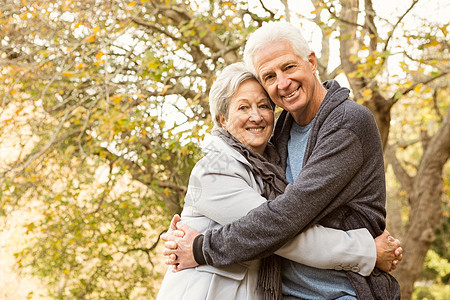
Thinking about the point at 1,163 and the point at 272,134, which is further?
the point at 1,163

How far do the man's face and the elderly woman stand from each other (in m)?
0.09

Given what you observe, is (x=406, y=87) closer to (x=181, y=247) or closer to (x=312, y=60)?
(x=312, y=60)

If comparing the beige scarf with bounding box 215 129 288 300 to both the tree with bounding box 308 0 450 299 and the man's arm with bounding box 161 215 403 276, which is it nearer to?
the man's arm with bounding box 161 215 403 276

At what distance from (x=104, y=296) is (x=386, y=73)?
3988 mm

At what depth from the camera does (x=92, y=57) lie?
16.6 feet

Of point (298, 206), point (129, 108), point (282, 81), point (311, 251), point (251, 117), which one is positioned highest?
point (129, 108)

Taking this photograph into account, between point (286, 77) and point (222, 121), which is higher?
point (286, 77)

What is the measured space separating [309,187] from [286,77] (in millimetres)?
513

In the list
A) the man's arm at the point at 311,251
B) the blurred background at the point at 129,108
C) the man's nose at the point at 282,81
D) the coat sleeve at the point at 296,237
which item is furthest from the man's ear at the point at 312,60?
the blurred background at the point at 129,108

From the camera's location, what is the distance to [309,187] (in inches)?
70.2

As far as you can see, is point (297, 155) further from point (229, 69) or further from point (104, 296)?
point (104, 296)

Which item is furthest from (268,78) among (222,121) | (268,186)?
(268,186)

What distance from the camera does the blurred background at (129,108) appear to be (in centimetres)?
444

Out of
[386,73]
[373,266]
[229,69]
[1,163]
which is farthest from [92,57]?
[373,266]
